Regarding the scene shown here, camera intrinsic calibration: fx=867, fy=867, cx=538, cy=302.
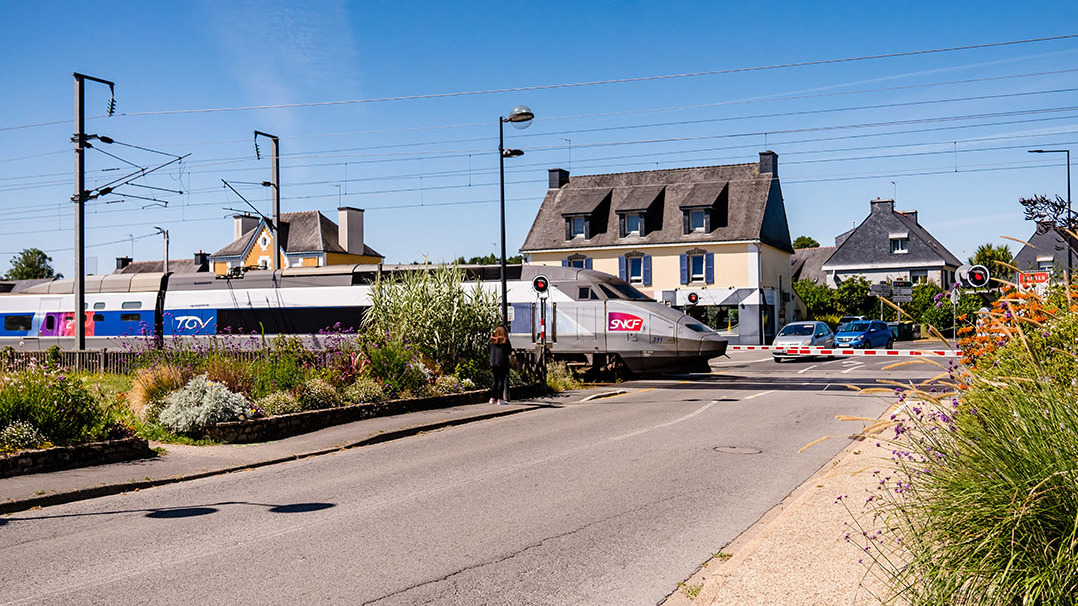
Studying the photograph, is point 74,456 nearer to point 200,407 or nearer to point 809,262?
point 200,407

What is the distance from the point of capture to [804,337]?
3412 centimetres

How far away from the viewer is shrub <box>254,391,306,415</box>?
13844 millimetres

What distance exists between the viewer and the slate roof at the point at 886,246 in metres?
63.9

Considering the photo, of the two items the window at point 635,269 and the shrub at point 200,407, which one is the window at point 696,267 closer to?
the window at point 635,269

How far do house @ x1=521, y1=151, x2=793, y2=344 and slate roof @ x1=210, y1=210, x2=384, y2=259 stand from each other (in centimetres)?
2387

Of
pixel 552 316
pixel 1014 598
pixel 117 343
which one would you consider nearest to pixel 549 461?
pixel 1014 598

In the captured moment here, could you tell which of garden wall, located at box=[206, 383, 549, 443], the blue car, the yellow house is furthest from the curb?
the yellow house

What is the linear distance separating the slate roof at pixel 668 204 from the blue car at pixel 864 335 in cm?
1003

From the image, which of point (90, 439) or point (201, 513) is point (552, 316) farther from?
point (201, 513)

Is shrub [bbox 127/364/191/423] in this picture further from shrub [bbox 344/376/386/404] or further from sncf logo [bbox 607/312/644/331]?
sncf logo [bbox 607/312/644/331]

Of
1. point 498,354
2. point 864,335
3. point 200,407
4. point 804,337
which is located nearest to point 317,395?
point 200,407

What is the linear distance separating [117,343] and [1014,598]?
31737 millimetres

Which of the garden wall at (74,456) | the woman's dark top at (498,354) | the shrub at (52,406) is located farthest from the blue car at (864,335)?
the shrub at (52,406)

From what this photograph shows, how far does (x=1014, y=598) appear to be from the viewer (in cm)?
391
